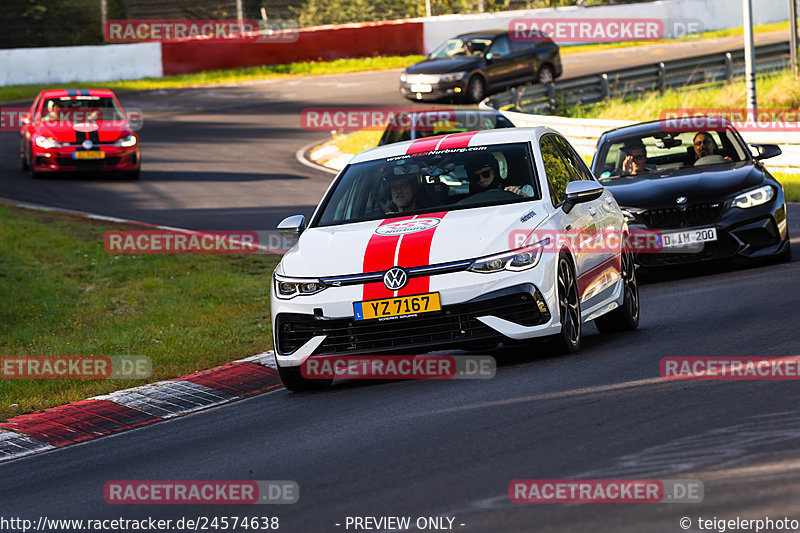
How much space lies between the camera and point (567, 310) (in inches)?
363

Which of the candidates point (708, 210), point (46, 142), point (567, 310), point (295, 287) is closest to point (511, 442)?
point (567, 310)

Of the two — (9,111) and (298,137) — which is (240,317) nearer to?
(298,137)

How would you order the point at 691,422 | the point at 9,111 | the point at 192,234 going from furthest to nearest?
the point at 9,111 → the point at 192,234 → the point at 691,422

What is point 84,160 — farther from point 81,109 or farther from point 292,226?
point 292,226

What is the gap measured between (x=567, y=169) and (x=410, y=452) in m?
4.29

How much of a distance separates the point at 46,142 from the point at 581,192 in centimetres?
1784

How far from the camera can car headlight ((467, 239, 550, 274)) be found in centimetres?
877

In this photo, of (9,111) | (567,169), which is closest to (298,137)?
(9,111)

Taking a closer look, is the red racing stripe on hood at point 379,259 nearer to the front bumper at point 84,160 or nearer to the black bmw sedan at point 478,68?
the front bumper at point 84,160

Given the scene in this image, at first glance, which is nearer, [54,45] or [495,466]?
[495,466]

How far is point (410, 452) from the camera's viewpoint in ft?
22.5

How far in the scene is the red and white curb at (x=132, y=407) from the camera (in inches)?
348

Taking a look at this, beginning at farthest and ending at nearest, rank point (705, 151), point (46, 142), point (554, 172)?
point (46, 142) < point (705, 151) < point (554, 172)

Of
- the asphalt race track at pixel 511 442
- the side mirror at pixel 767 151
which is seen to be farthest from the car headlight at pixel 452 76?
the asphalt race track at pixel 511 442
